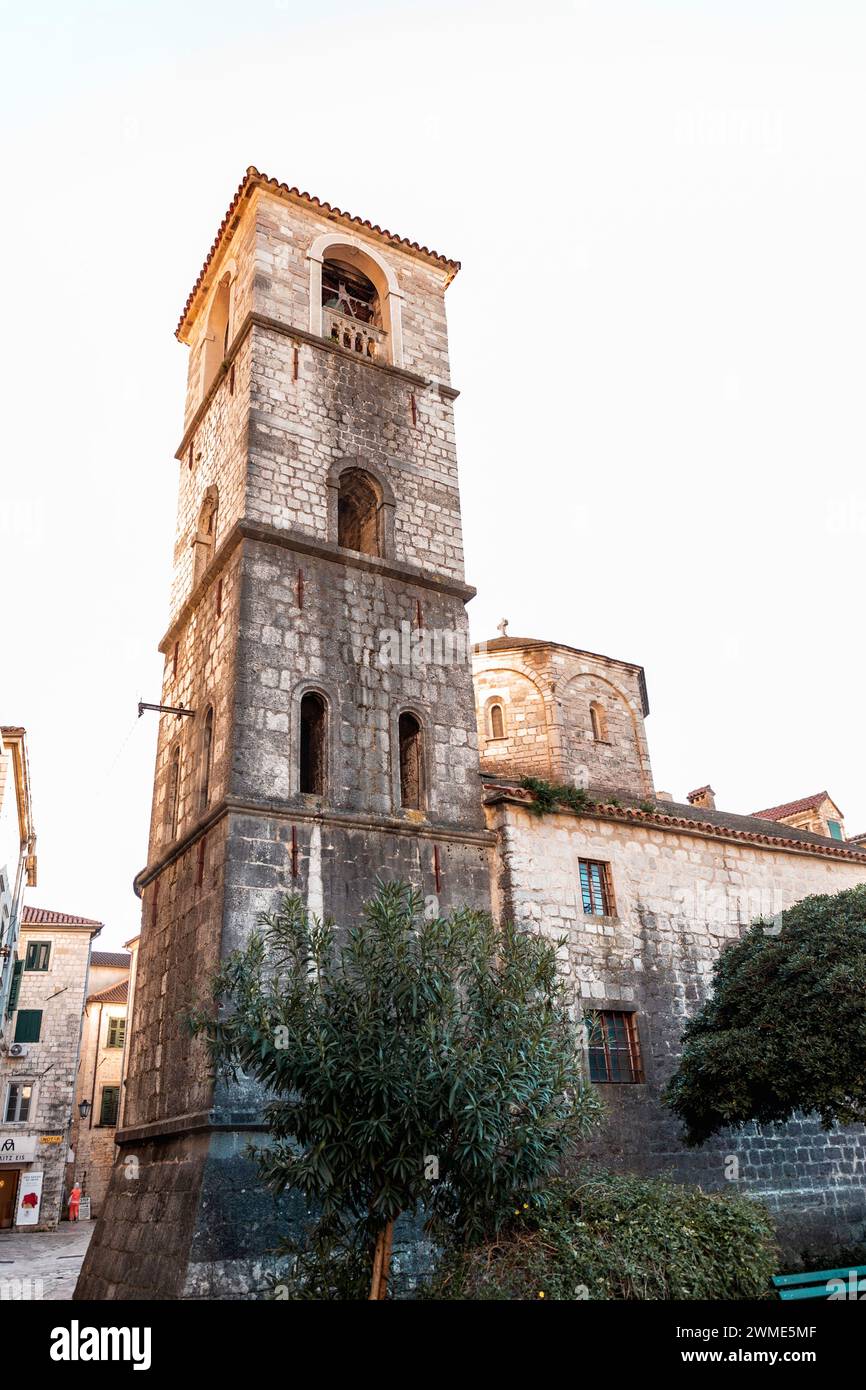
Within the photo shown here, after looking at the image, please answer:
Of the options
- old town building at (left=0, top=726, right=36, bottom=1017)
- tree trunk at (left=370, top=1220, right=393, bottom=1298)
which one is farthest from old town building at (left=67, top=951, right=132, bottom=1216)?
tree trunk at (left=370, top=1220, right=393, bottom=1298)

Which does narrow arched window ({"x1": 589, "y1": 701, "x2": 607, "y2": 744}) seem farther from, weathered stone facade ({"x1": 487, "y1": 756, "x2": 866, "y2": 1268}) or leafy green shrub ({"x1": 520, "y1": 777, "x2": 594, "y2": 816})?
leafy green shrub ({"x1": 520, "y1": 777, "x2": 594, "y2": 816})

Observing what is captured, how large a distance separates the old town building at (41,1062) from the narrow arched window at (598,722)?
65.3ft

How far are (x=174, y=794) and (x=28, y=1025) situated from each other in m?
21.9

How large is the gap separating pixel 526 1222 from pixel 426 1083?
2195mm

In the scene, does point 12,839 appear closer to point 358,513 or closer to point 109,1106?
point 358,513

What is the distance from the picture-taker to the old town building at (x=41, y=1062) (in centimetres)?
3033

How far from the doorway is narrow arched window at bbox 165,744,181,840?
22175 millimetres

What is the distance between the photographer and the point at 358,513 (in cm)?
1667

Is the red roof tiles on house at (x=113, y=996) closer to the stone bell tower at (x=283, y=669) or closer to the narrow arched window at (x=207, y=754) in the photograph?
the stone bell tower at (x=283, y=669)

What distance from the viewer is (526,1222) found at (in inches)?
336

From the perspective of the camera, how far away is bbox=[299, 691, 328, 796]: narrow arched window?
13.4 m

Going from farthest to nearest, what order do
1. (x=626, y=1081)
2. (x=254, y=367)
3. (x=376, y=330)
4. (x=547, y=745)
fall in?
(x=547, y=745), (x=376, y=330), (x=254, y=367), (x=626, y=1081)
